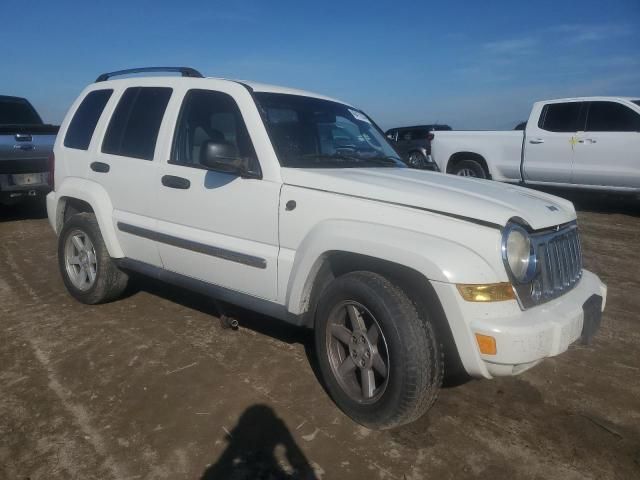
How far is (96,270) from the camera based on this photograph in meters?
4.42

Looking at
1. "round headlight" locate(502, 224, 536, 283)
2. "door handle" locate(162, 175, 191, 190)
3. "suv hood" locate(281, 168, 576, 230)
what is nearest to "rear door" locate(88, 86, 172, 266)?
"door handle" locate(162, 175, 191, 190)

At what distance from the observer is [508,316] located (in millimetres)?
2445

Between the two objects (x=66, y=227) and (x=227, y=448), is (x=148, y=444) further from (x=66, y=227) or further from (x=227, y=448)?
(x=66, y=227)

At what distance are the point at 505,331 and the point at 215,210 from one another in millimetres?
1944

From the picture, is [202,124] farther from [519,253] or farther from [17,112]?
[17,112]

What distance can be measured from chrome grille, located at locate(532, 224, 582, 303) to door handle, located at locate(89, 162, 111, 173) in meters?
3.24

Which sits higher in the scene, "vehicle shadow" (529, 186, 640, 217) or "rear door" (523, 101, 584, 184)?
"rear door" (523, 101, 584, 184)

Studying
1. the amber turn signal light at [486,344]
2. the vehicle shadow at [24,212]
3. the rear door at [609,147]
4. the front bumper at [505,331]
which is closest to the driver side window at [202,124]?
the front bumper at [505,331]

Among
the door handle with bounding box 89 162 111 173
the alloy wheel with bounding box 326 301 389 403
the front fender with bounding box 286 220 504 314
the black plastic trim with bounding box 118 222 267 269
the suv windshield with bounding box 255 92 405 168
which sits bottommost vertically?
the alloy wheel with bounding box 326 301 389 403

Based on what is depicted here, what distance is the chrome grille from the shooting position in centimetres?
265

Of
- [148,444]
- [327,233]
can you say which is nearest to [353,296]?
[327,233]

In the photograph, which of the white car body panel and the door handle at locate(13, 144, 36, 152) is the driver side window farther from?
the door handle at locate(13, 144, 36, 152)

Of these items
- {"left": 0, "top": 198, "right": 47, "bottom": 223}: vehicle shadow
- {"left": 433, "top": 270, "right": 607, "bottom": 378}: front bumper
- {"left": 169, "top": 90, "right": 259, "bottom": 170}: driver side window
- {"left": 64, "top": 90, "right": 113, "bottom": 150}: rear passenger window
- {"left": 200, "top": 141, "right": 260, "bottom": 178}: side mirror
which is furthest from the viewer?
{"left": 0, "top": 198, "right": 47, "bottom": 223}: vehicle shadow

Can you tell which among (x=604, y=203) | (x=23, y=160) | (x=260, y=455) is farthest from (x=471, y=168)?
(x=260, y=455)
